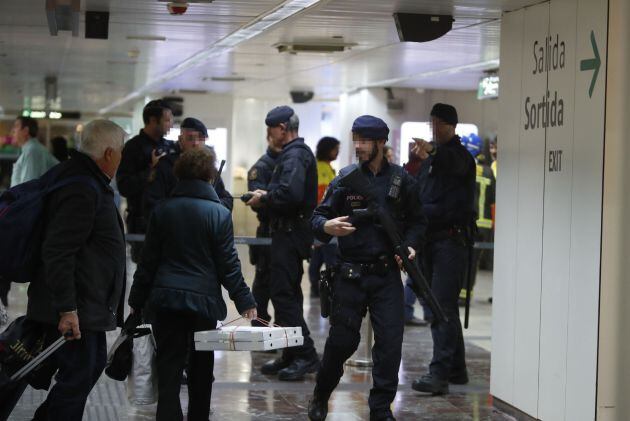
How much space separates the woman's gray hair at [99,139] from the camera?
17.1 feet

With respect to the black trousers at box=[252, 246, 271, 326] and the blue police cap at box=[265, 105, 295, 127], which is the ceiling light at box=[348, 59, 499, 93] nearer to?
the black trousers at box=[252, 246, 271, 326]

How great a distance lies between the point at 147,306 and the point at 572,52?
2.83 meters

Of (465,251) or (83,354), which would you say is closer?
(83,354)

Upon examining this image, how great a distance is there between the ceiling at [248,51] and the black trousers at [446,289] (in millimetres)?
1679

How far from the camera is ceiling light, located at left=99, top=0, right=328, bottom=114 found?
7930 millimetres

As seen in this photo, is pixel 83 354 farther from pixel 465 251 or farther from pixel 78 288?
pixel 465 251

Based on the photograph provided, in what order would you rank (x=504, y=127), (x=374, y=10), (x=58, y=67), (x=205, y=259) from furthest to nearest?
(x=58, y=67), (x=374, y=10), (x=504, y=127), (x=205, y=259)

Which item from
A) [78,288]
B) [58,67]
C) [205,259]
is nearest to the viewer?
[78,288]

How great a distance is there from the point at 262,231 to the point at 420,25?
2428 mm

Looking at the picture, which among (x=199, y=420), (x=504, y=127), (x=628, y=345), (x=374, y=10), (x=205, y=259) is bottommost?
(x=199, y=420)

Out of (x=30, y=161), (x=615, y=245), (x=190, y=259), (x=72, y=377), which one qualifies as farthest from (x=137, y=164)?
(x=615, y=245)

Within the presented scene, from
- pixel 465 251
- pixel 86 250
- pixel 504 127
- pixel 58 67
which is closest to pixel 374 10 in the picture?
pixel 504 127

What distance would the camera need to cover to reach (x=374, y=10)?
308 inches

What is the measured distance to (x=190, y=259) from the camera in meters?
5.63
